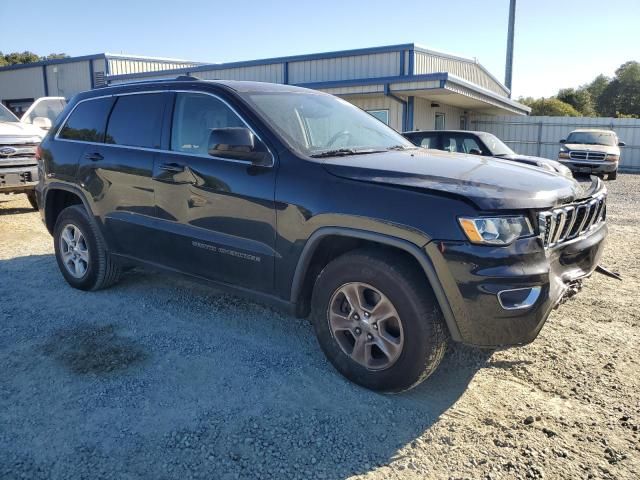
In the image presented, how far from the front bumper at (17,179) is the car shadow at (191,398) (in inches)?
194

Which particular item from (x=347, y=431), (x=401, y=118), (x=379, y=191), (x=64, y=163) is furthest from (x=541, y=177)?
(x=401, y=118)

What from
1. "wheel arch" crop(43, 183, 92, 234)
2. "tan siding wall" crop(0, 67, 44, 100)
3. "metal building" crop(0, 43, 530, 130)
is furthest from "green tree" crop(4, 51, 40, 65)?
"wheel arch" crop(43, 183, 92, 234)

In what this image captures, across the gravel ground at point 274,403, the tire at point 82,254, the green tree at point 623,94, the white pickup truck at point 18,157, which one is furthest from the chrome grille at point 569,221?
the green tree at point 623,94

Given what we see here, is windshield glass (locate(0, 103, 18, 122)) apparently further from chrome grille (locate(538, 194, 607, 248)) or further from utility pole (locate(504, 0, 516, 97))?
utility pole (locate(504, 0, 516, 97))

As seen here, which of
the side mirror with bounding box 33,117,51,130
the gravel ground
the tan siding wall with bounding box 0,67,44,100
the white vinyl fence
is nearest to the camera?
the gravel ground

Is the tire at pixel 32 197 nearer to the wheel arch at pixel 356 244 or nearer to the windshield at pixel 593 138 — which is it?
the wheel arch at pixel 356 244

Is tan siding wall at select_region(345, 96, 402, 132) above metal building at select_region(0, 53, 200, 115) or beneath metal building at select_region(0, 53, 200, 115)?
beneath

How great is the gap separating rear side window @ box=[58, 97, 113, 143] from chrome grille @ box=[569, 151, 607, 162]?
58.4 feet

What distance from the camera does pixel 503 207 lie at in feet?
9.13

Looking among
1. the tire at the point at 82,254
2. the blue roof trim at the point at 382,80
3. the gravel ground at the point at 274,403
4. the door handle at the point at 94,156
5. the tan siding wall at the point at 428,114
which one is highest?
the blue roof trim at the point at 382,80

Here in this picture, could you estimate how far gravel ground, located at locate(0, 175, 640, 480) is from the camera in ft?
8.62

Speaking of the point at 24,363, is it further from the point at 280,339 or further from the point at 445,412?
the point at 445,412

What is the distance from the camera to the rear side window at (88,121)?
15.9 ft

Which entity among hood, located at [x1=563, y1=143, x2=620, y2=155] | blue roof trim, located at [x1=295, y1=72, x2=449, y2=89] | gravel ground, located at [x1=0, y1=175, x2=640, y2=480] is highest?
blue roof trim, located at [x1=295, y1=72, x2=449, y2=89]
